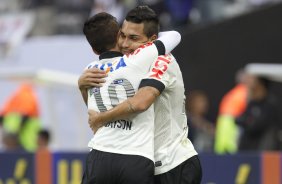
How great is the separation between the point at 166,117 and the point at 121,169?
450 mm

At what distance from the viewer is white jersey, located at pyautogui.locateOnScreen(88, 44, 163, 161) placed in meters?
6.08

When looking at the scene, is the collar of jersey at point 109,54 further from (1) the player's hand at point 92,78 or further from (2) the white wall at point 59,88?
(2) the white wall at point 59,88

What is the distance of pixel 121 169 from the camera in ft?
19.9

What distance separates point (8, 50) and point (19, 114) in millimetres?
1752

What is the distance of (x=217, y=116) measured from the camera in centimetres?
1409

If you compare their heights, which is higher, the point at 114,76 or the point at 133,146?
the point at 114,76

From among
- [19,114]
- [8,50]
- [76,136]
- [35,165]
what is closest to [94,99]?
[35,165]

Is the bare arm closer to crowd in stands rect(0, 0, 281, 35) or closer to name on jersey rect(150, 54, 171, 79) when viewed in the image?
name on jersey rect(150, 54, 171, 79)

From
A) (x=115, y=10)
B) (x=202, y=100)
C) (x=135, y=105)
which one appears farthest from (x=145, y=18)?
(x=115, y=10)

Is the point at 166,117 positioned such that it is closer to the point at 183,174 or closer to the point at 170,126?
the point at 170,126

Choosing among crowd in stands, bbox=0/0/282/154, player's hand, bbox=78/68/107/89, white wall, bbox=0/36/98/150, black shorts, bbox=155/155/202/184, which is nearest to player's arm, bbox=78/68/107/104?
player's hand, bbox=78/68/107/89

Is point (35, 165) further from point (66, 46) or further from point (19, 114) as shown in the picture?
point (66, 46)

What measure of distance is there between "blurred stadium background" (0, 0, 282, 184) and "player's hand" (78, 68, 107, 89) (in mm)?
4743

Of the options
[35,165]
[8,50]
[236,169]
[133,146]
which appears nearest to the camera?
[133,146]
